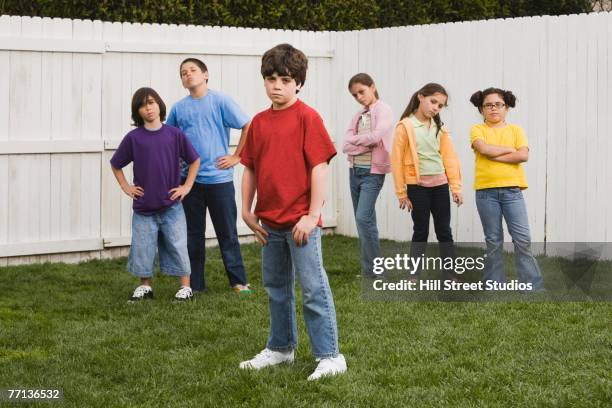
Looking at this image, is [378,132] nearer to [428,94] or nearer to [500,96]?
[428,94]

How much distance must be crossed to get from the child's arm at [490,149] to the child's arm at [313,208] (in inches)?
105

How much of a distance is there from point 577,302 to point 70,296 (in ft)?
12.1

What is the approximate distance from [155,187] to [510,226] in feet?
8.57

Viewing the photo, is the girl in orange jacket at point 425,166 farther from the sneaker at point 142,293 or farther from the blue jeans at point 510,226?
the sneaker at point 142,293

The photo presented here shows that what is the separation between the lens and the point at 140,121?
26.1 feet

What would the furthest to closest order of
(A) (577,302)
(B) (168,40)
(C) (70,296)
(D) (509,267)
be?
(B) (168,40) < (D) (509,267) < (C) (70,296) < (A) (577,302)

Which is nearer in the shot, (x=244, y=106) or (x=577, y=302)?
(x=577, y=302)

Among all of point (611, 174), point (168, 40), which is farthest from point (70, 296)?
point (611, 174)

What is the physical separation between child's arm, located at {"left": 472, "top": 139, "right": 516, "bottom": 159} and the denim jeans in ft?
6.06

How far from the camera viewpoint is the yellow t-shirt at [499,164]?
26.0 feet

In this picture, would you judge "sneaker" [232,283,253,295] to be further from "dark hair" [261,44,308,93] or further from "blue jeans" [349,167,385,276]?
"dark hair" [261,44,308,93]

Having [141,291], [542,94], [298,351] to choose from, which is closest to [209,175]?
[141,291]

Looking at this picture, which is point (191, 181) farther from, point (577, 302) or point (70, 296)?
point (577, 302)

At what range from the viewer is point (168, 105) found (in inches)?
403
